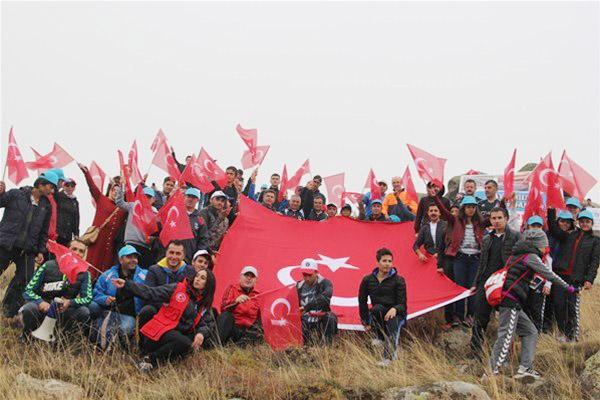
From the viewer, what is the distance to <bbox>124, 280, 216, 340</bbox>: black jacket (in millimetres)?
8258

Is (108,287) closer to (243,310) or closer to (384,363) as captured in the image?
(243,310)

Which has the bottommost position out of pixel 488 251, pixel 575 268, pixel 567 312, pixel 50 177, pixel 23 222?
pixel 567 312

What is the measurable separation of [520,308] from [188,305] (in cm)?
410

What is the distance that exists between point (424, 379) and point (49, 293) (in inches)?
198

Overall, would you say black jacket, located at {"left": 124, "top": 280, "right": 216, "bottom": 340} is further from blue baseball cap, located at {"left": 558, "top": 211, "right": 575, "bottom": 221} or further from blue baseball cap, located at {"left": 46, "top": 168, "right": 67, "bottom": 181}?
blue baseball cap, located at {"left": 558, "top": 211, "right": 575, "bottom": 221}

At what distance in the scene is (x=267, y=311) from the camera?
946 cm

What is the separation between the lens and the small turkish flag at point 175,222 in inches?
396

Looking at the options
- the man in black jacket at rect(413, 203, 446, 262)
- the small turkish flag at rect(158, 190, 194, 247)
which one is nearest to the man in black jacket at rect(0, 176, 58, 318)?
the small turkish flag at rect(158, 190, 194, 247)

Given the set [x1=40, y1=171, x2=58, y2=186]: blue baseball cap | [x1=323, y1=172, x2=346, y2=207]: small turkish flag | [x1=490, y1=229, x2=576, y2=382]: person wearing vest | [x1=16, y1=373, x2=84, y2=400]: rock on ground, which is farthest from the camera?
[x1=323, y1=172, x2=346, y2=207]: small turkish flag

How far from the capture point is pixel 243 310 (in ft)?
31.1

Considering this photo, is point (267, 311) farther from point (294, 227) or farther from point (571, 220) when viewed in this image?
point (571, 220)

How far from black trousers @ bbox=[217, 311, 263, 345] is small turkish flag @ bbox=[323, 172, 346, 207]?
25.5ft

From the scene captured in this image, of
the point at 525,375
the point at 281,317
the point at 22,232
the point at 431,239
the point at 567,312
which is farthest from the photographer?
the point at 431,239

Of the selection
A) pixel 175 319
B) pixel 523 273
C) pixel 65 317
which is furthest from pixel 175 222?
pixel 523 273
